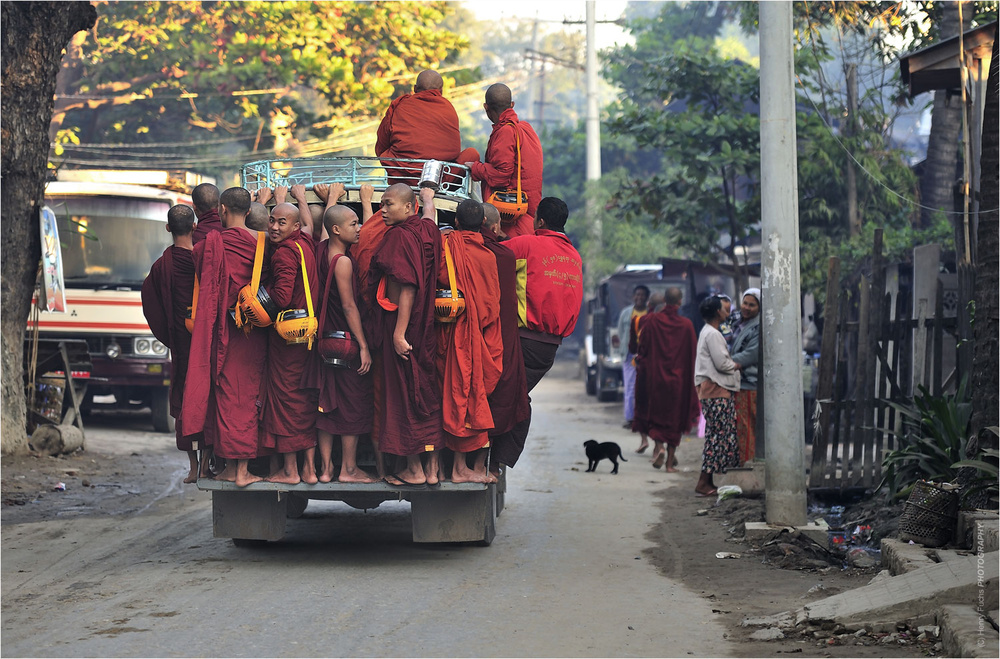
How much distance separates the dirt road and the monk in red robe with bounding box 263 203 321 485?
0.72 metres

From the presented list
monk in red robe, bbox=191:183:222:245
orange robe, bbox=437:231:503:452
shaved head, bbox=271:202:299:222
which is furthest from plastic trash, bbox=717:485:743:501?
monk in red robe, bbox=191:183:222:245

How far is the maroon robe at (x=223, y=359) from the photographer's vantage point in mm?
6605

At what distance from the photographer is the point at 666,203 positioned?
1797 centimetres

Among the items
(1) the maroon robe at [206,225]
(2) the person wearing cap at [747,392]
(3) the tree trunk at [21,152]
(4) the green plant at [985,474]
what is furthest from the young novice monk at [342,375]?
(3) the tree trunk at [21,152]

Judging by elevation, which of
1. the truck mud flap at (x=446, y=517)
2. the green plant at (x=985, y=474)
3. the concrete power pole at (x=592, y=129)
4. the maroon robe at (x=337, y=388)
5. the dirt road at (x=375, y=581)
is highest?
the concrete power pole at (x=592, y=129)

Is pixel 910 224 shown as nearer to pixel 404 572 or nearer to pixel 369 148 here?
pixel 404 572

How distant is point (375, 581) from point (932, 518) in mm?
3217

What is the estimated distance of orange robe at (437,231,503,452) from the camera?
673 cm

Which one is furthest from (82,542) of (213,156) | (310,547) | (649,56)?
(649,56)

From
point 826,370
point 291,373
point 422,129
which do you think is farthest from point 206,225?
point 826,370

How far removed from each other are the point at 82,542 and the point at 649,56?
97.8 feet

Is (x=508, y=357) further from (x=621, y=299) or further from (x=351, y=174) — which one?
(x=621, y=299)

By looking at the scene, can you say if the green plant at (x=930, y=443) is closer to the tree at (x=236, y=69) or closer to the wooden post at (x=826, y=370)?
the wooden post at (x=826, y=370)

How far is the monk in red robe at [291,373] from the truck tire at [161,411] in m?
8.51
